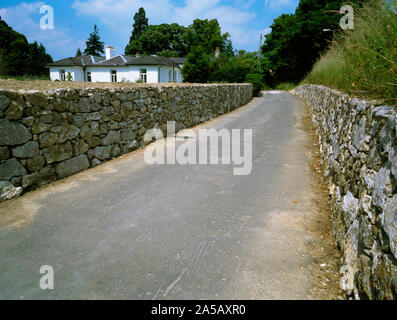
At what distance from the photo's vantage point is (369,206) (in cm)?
262

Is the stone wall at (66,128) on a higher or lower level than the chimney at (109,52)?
lower

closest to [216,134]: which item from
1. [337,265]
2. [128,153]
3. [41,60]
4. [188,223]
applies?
[128,153]

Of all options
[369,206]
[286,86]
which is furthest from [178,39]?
[369,206]

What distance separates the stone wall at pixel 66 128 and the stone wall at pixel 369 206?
5145mm

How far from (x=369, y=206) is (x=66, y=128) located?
5529 mm

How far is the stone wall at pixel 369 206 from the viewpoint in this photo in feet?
6.95

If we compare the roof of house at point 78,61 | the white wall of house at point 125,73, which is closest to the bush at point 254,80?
the white wall of house at point 125,73

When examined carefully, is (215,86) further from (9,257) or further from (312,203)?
(9,257)

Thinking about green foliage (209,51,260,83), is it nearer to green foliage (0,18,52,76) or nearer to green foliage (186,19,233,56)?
green foliage (0,18,52,76)

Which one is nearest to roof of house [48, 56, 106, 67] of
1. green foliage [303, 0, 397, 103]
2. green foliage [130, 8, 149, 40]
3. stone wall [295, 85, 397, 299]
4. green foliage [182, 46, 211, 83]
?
green foliage [182, 46, 211, 83]

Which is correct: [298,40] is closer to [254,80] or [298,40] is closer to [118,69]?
[254,80]

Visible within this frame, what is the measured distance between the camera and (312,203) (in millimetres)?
4824

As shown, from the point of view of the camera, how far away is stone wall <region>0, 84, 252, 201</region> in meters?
4.80

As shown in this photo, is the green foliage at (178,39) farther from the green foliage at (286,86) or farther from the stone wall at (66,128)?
the stone wall at (66,128)
